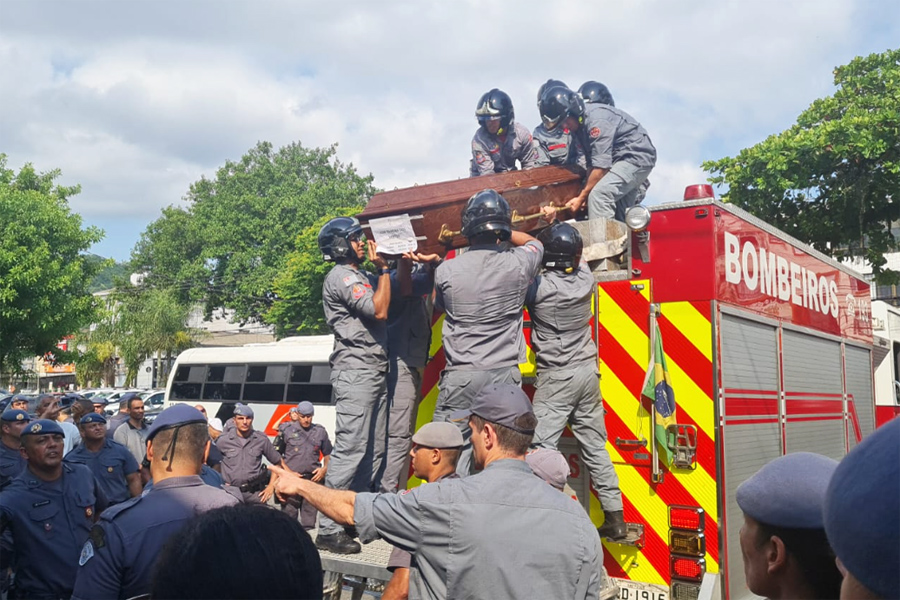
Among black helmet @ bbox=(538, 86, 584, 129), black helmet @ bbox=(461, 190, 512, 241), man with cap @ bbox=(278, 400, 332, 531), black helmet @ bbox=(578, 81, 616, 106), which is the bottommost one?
man with cap @ bbox=(278, 400, 332, 531)

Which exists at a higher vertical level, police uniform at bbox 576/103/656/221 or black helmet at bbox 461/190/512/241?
police uniform at bbox 576/103/656/221

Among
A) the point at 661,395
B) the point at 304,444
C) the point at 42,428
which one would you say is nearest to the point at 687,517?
the point at 661,395

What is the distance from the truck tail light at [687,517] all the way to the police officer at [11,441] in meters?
4.87

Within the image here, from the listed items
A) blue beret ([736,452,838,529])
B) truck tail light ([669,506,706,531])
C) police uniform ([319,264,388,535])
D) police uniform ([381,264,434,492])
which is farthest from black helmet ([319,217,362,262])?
blue beret ([736,452,838,529])

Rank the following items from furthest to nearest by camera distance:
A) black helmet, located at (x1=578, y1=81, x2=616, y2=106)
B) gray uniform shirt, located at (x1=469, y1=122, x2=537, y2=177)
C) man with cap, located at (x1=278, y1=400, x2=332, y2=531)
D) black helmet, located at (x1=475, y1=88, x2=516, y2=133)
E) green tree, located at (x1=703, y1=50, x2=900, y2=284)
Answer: green tree, located at (x1=703, y1=50, x2=900, y2=284) < man with cap, located at (x1=278, y1=400, x2=332, y2=531) < black helmet, located at (x1=578, y1=81, x2=616, y2=106) < gray uniform shirt, located at (x1=469, y1=122, x2=537, y2=177) < black helmet, located at (x1=475, y1=88, x2=516, y2=133)

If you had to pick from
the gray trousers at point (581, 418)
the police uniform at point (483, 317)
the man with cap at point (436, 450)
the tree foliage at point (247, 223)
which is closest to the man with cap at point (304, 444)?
the police uniform at point (483, 317)

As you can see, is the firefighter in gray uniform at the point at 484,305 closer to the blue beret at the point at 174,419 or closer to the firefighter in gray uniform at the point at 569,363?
the firefighter in gray uniform at the point at 569,363

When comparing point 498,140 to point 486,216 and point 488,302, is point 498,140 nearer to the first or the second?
point 486,216

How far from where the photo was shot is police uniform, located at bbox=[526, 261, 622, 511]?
4.33m

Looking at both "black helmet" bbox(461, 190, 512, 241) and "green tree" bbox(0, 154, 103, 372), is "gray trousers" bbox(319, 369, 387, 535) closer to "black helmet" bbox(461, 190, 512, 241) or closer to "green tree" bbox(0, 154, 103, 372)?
"black helmet" bbox(461, 190, 512, 241)

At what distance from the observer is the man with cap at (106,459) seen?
19.9 feet

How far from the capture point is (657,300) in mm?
4508

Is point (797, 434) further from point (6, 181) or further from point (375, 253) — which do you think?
point (6, 181)

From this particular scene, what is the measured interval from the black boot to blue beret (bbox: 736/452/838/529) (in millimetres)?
3010
